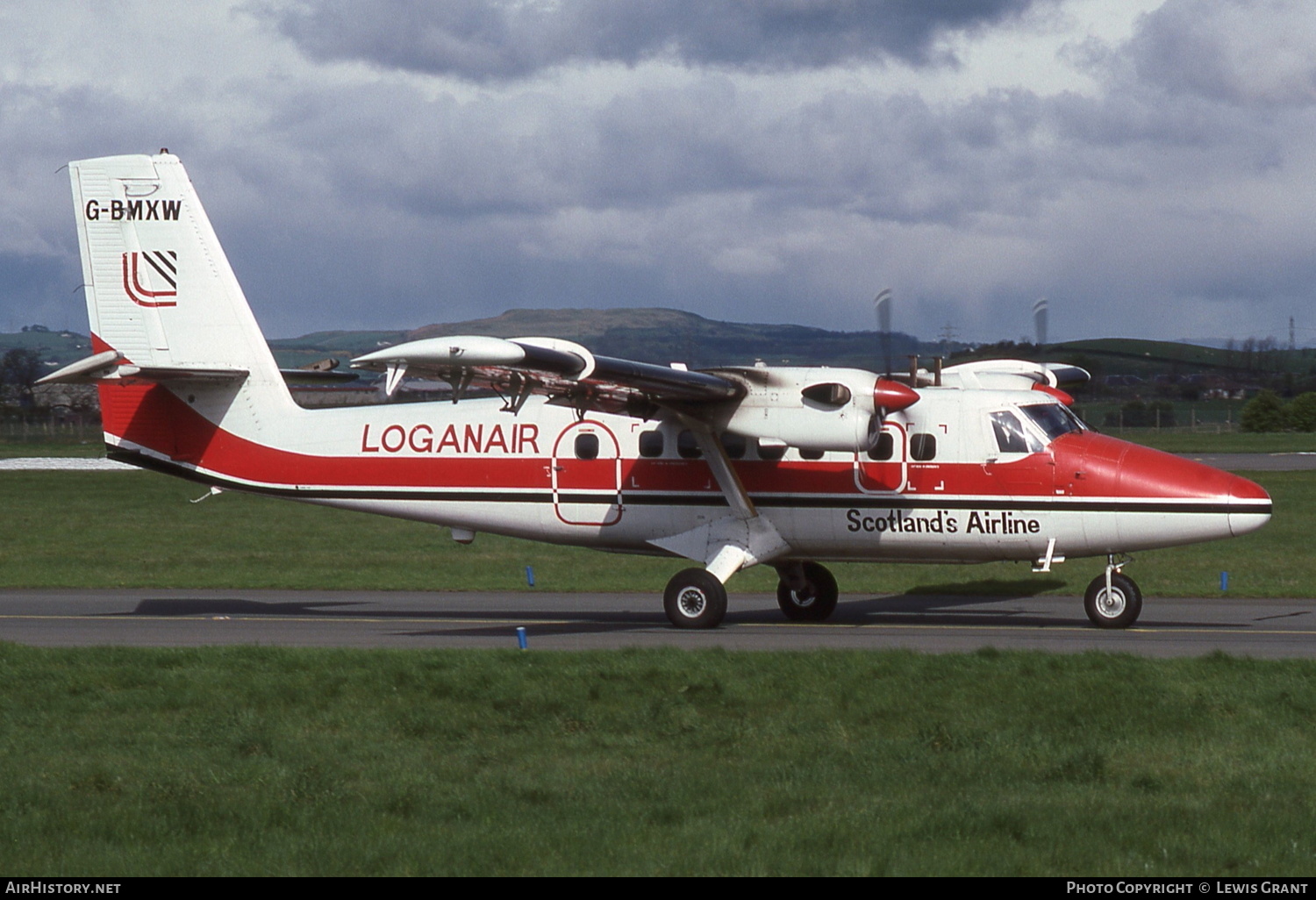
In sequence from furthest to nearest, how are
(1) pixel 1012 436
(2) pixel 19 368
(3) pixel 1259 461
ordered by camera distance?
(2) pixel 19 368, (3) pixel 1259 461, (1) pixel 1012 436

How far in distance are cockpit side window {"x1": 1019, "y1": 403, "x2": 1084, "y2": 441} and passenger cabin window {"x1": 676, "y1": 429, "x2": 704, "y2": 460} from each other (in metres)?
4.17

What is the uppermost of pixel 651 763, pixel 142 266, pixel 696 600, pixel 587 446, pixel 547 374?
pixel 142 266

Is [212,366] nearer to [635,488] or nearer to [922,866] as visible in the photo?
[635,488]

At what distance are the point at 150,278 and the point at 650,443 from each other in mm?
7500

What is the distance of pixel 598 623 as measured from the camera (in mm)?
18516

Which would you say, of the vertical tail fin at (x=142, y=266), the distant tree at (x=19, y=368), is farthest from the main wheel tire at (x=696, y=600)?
the distant tree at (x=19, y=368)

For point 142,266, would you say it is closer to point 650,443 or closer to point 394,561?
point 650,443

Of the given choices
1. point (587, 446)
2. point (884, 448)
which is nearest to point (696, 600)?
point (587, 446)

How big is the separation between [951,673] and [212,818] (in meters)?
6.99

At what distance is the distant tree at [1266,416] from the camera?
8950 centimetres

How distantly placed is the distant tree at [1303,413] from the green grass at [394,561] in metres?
53.4

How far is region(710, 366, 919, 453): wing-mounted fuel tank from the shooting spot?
16531mm

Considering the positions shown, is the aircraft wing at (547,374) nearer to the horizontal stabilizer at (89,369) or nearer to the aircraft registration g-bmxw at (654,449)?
the aircraft registration g-bmxw at (654,449)
